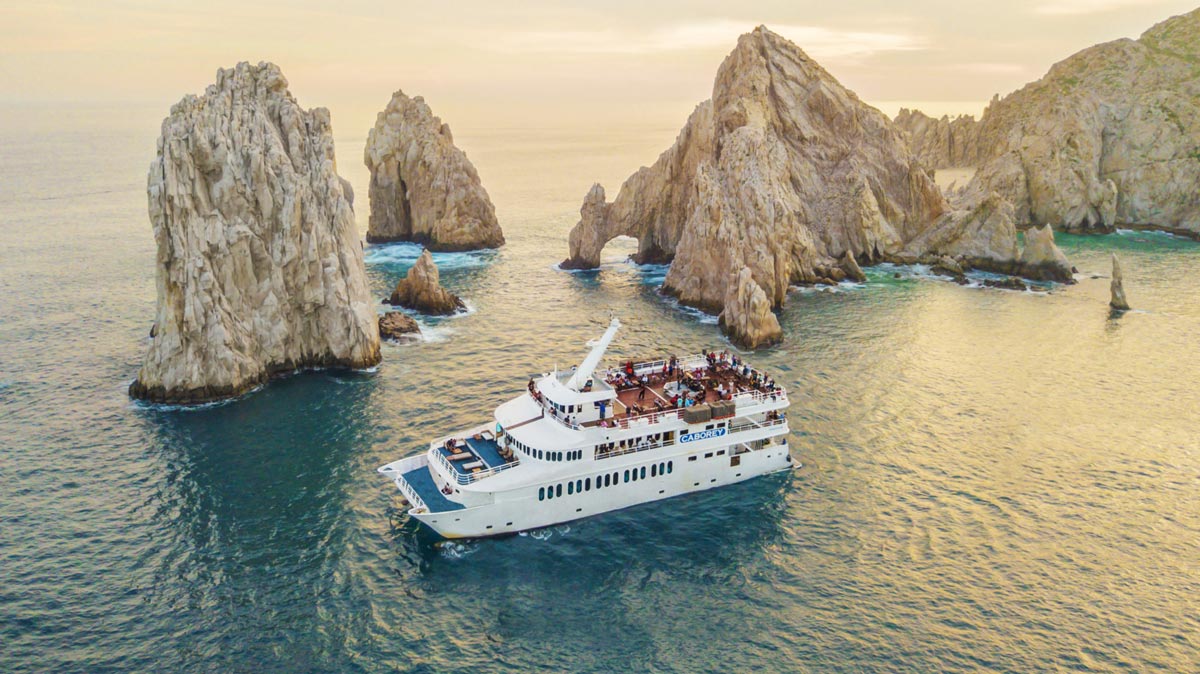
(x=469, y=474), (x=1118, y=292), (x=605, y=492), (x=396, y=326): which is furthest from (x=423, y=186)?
(x=1118, y=292)

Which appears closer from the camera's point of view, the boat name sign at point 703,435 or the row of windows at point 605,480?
the row of windows at point 605,480

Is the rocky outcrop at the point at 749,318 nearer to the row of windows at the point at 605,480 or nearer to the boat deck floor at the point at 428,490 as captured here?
the row of windows at the point at 605,480

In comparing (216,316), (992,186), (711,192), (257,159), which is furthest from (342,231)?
(992,186)

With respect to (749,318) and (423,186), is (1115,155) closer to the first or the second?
(749,318)

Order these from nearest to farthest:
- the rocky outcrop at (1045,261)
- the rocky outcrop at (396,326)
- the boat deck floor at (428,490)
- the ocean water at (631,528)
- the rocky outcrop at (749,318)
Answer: the ocean water at (631,528), the boat deck floor at (428,490), the rocky outcrop at (749,318), the rocky outcrop at (396,326), the rocky outcrop at (1045,261)

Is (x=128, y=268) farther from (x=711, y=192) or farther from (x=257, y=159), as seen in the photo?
(x=711, y=192)

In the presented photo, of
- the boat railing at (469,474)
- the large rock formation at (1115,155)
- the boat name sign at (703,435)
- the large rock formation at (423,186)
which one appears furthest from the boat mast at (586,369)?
the large rock formation at (1115,155)
